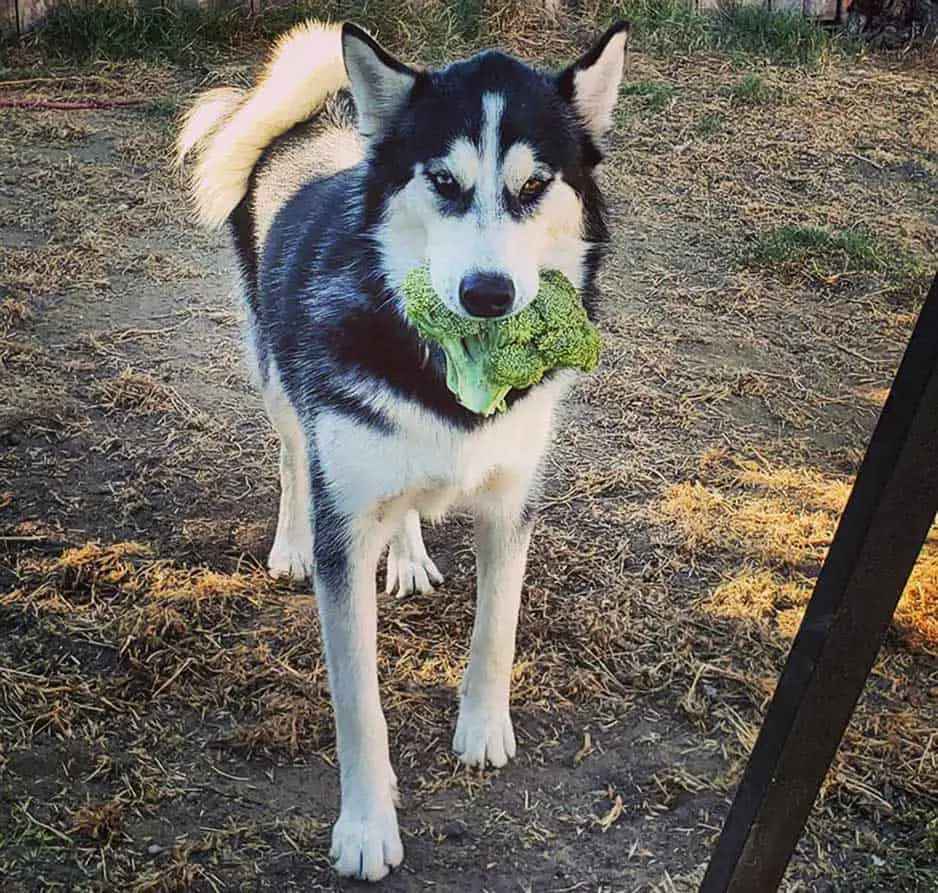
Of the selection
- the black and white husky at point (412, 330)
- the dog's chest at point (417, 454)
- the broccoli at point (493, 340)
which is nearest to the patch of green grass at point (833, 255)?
the black and white husky at point (412, 330)

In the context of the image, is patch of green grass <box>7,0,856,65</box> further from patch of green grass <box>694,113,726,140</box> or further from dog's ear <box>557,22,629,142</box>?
dog's ear <box>557,22,629,142</box>

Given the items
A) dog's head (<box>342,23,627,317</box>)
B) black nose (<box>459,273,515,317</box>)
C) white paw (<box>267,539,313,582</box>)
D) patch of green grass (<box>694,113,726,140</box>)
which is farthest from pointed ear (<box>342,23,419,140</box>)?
patch of green grass (<box>694,113,726,140</box>)

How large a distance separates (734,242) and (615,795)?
3.57m

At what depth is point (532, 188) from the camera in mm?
2285

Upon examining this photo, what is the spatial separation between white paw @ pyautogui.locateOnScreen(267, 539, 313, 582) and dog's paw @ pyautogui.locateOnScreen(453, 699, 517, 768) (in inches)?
31.5

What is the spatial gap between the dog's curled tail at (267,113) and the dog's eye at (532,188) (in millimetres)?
1221

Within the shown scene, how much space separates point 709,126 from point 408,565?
4.35 metres

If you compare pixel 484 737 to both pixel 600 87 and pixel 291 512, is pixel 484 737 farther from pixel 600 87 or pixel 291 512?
pixel 600 87

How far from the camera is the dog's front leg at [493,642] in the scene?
272cm

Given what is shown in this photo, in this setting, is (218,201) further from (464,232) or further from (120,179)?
(120,179)

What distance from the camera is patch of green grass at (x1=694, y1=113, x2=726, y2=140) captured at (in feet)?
22.5

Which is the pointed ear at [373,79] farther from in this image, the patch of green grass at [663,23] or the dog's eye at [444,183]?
the patch of green grass at [663,23]

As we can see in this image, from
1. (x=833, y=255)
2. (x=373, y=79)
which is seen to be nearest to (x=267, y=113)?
(x=373, y=79)

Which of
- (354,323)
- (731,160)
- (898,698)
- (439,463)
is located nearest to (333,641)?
(439,463)
